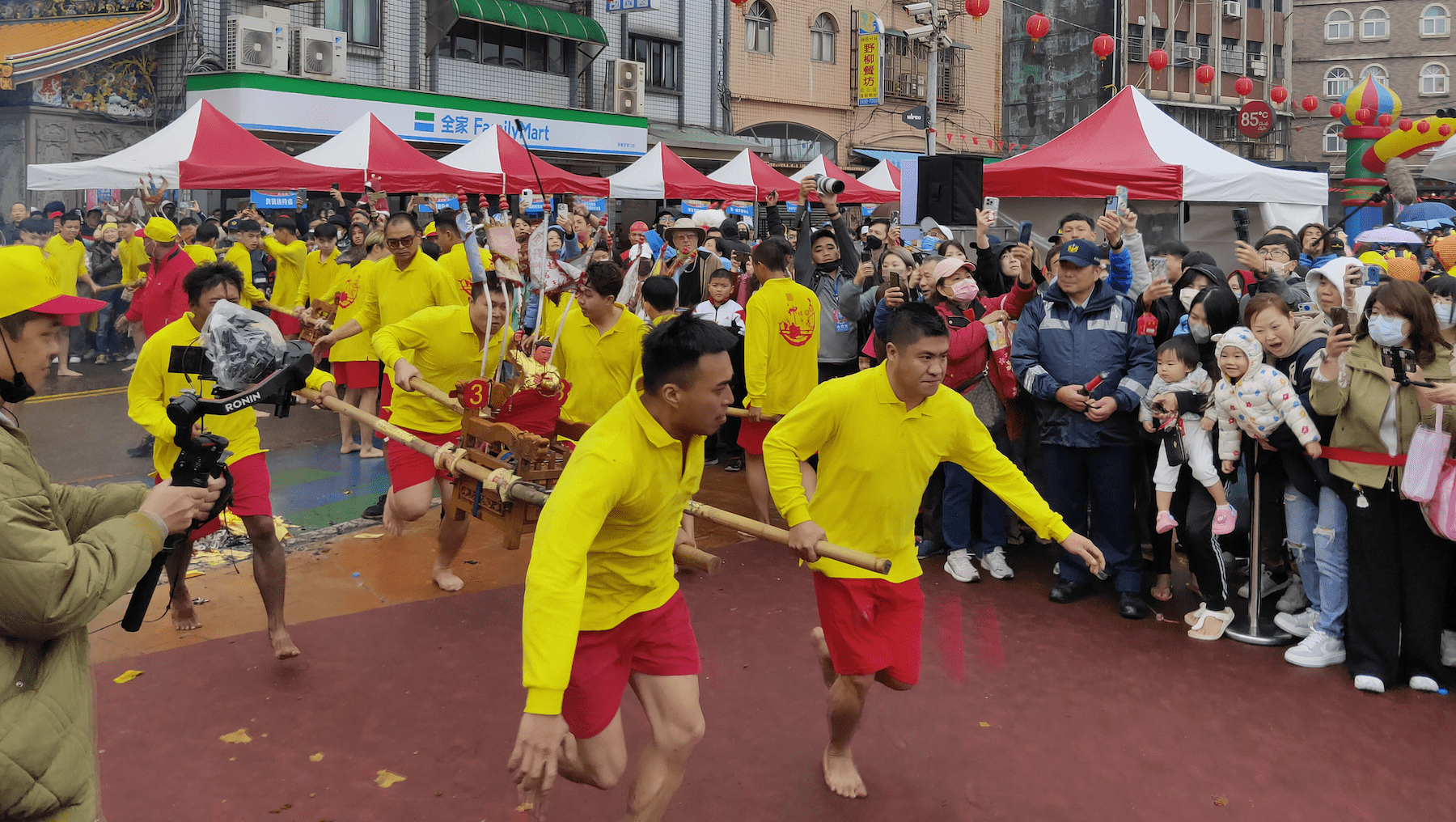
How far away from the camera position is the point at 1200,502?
234 inches

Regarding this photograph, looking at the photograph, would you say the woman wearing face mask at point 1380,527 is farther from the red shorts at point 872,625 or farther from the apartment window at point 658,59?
the apartment window at point 658,59

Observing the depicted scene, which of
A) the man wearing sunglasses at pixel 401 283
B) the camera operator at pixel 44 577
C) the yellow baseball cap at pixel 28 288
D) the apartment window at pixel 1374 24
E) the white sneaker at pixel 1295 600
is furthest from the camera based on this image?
the apartment window at pixel 1374 24

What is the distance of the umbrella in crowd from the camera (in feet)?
49.9

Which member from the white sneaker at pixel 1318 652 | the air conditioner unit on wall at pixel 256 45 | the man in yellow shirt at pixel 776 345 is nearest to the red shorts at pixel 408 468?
the man in yellow shirt at pixel 776 345

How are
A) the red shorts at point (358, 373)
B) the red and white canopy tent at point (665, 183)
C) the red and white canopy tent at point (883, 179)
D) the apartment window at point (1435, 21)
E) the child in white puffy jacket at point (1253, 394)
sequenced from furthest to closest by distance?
1. the apartment window at point (1435, 21)
2. the red and white canopy tent at point (883, 179)
3. the red and white canopy tent at point (665, 183)
4. the red shorts at point (358, 373)
5. the child in white puffy jacket at point (1253, 394)

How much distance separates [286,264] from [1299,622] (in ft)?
31.6

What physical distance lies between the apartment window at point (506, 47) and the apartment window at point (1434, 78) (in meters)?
39.3

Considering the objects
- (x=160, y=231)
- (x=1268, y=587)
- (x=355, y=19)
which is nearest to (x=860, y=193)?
(x=355, y=19)

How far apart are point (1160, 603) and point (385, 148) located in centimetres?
1092

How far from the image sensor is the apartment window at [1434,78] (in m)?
46.0

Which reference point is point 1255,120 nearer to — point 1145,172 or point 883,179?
point 883,179

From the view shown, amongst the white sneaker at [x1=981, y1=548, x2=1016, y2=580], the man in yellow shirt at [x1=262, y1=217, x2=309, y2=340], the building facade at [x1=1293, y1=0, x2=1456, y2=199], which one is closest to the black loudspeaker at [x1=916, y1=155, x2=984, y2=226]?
the white sneaker at [x1=981, y1=548, x2=1016, y2=580]

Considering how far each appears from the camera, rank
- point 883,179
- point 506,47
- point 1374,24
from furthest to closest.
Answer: point 1374,24 → point 506,47 → point 883,179

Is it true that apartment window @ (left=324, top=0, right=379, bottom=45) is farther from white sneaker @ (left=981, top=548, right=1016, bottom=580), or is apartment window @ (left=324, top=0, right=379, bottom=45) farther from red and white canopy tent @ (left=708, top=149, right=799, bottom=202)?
white sneaker @ (left=981, top=548, right=1016, bottom=580)
